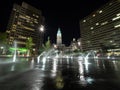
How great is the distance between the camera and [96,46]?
147500 mm

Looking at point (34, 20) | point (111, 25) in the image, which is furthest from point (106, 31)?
point (34, 20)

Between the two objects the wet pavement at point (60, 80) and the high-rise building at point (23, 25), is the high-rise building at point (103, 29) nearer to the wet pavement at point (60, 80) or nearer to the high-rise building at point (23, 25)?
the high-rise building at point (23, 25)

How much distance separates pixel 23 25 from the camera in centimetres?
13462

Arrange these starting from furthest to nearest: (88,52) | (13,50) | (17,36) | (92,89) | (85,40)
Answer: (85,40) < (88,52) < (17,36) < (13,50) < (92,89)

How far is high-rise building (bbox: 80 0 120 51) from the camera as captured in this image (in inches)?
4705

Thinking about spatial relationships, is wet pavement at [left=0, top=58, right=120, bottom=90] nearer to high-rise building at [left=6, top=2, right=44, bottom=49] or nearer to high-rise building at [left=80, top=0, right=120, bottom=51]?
high-rise building at [left=80, top=0, right=120, bottom=51]

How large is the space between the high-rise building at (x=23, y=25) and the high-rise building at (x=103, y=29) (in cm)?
6981

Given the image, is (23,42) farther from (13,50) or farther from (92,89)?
(92,89)

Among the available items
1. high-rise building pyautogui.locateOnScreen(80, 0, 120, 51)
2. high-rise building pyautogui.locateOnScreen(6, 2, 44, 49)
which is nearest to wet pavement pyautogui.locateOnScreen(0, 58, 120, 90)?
high-rise building pyautogui.locateOnScreen(80, 0, 120, 51)

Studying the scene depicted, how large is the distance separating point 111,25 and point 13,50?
107287mm

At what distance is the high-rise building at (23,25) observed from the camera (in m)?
130

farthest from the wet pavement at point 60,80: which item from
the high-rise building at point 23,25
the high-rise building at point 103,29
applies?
the high-rise building at point 23,25

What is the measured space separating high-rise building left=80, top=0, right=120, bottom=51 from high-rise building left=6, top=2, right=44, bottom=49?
6981 cm

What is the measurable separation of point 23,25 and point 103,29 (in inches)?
3694
